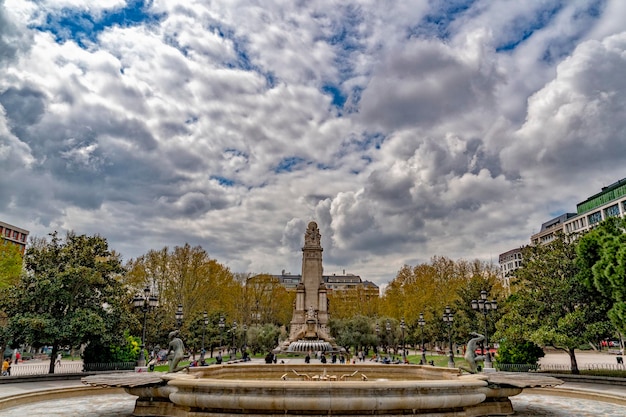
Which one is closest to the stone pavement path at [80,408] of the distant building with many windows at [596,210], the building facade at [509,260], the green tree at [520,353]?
the green tree at [520,353]

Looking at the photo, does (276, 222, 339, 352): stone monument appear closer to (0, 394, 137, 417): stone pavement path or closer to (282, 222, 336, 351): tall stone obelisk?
(282, 222, 336, 351): tall stone obelisk

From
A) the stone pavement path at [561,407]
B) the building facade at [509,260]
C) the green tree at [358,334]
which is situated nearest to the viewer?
the stone pavement path at [561,407]

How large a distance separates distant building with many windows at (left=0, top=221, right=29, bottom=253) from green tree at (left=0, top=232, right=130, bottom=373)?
58027 millimetres

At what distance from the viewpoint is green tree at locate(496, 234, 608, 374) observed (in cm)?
2028

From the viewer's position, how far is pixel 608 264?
17875mm

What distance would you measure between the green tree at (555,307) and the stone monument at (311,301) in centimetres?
3359

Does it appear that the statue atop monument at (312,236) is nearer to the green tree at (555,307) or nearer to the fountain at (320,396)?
the green tree at (555,307)

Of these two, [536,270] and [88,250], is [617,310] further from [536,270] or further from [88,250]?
[88,250]

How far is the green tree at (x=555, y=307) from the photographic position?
20.3 metres

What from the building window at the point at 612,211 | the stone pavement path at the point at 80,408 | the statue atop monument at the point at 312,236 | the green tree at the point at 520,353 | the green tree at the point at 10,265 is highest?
the building window at the point at 612,211

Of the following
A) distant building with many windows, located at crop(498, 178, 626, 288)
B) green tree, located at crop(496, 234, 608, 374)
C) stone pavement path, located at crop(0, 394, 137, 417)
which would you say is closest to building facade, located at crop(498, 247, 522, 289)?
distant building with many windows, located at crop(498, 178, 626, 288)

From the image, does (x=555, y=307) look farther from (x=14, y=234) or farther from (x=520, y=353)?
(x=14, y=234)

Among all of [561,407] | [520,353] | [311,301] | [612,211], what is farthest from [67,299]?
[612,211]

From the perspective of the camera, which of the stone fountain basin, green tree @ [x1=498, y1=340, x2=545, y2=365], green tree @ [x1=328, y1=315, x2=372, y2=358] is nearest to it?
the stone fountain basin
